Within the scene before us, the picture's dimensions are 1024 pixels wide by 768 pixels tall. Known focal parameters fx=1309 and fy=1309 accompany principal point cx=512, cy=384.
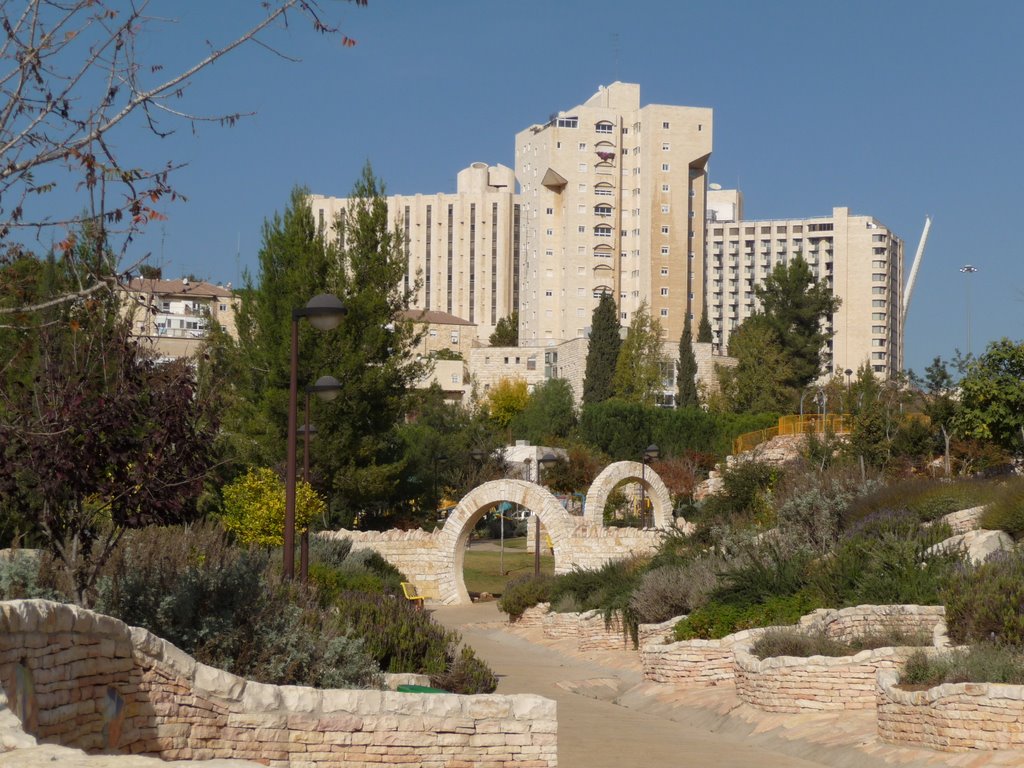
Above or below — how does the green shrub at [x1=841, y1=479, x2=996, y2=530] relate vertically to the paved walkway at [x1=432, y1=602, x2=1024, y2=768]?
above

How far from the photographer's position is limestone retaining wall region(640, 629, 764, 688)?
16859 mm

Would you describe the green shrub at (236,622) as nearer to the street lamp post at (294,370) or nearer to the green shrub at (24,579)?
the green shrub at (24,579)

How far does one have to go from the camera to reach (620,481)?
39312mm

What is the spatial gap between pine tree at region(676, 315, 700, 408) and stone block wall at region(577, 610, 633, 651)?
179 ft

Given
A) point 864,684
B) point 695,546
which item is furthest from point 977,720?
point 695,546

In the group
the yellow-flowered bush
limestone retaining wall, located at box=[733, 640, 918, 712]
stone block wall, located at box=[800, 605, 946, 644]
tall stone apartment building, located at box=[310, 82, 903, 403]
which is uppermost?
tall stone apartment building, located at box=[310, 82, 903, 403]

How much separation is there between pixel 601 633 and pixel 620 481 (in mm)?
17339

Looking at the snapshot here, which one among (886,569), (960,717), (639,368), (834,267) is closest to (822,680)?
(960,717)

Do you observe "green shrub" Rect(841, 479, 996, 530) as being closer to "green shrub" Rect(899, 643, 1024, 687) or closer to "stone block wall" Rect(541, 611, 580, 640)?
"stone block wall" Rect(541, 611, 580, 640)

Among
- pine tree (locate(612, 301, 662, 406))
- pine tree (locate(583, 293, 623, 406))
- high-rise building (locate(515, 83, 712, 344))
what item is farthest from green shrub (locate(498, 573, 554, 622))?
high-rise building (locate(515, 83, 712, 344))

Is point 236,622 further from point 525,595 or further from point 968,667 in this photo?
point 525,595

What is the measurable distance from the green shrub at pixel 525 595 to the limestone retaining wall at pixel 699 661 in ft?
31.9

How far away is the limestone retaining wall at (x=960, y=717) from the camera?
10.9 metres

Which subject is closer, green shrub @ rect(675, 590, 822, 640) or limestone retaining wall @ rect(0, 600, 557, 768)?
limestone retaining wall @ rect(0, 600, 557, 768)
